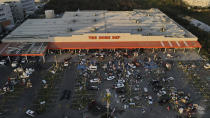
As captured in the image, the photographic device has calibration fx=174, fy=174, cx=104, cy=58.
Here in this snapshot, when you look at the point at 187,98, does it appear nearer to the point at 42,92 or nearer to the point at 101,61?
the point at 101,61

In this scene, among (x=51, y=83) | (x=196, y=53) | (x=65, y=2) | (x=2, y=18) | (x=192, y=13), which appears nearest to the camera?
(x=51, y=83)

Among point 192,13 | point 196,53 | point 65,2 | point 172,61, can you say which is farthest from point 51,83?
point 192,13

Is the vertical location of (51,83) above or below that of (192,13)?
below

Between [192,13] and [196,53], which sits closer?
[196,53]

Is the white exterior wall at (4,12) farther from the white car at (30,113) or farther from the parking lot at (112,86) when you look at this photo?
the white car at (30,113)

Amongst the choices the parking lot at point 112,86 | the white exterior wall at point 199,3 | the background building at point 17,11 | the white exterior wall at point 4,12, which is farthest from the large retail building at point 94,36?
the white exterior wall at point 199,3

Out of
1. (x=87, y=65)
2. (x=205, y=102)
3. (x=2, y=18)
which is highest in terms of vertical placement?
(x=2, y=18)

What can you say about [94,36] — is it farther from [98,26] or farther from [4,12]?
[4,12]
